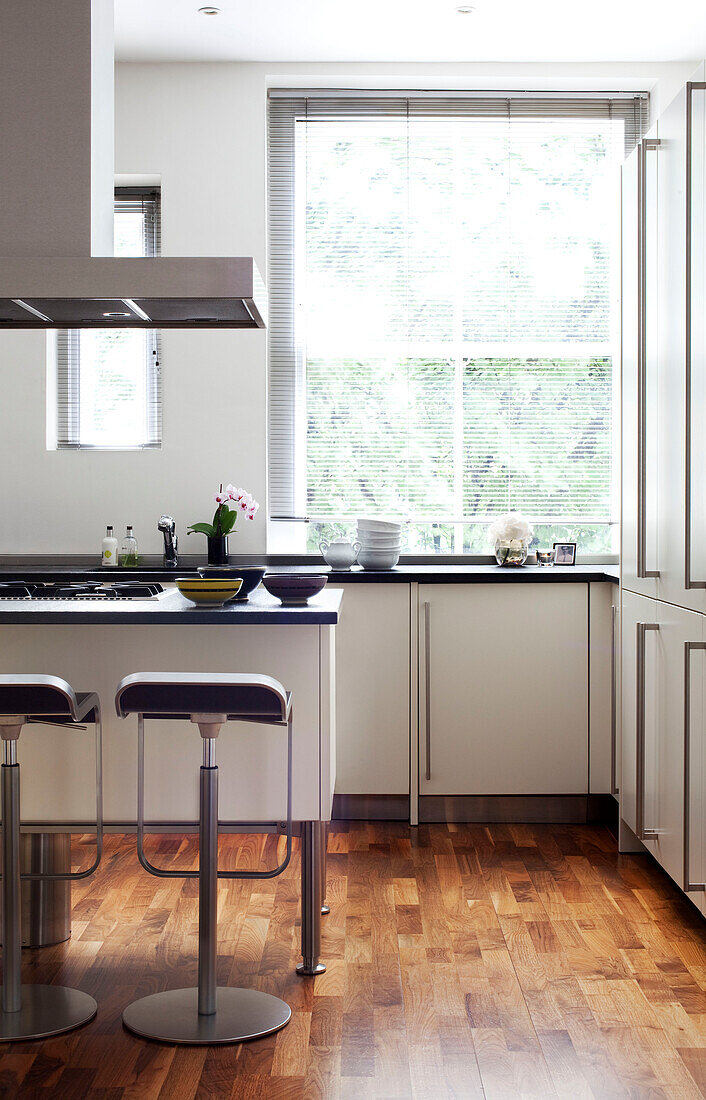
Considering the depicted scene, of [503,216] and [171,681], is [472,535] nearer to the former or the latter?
[503,216]

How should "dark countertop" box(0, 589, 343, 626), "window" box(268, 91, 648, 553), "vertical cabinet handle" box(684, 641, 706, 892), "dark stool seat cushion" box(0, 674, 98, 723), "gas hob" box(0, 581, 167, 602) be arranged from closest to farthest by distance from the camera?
"dark stool seat cushion" box(0, 674, 98, 723) < "dark countertop" box(0, 589, 343, 626) < "vertical cabinet handle" box(684, 641, 706, 892) < "gas hob" box(0, 581, 167, 602) < "window" box(268, 91, 648, 553)

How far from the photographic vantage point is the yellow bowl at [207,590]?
262 centimetres

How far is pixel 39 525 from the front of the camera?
433 centimetres

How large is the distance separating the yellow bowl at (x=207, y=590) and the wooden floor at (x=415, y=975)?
0.97m

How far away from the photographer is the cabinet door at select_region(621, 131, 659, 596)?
3154 mm

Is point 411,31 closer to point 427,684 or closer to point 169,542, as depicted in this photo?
point 169,542

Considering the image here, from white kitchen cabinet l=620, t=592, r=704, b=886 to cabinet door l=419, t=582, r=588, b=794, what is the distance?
1.28ft

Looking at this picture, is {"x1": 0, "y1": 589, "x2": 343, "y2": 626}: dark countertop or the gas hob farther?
the gas hob

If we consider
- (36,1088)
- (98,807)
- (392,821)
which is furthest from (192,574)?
(36,1088)

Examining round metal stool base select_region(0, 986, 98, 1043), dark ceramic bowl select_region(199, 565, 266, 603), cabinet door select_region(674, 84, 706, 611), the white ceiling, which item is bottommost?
round metal stool base select_region(0, 986, 98, 1043)

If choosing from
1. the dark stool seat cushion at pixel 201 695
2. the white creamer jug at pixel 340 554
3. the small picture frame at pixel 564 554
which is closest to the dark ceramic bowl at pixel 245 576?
Answer: the dark stool seat cushion at pixel 201 695

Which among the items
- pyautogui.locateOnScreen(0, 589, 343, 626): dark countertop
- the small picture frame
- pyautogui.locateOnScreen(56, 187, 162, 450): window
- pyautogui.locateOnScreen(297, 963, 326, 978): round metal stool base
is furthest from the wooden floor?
pyautogui.locateOnScreen(56, 187, 162, 450): window

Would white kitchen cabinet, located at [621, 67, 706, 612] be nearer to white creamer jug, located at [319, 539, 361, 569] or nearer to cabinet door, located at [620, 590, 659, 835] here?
cabinet door, located at [620, 590, 659, 835]

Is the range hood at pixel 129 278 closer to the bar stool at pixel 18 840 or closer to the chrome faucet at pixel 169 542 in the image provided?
the bar stool at pixel 18 840
